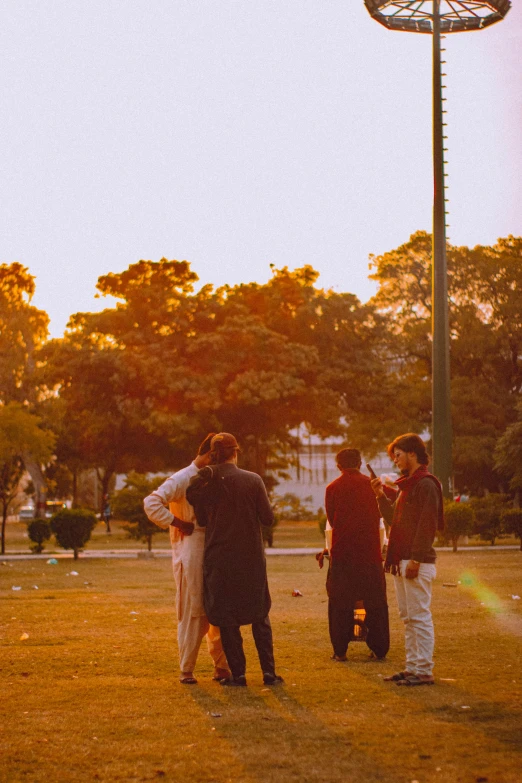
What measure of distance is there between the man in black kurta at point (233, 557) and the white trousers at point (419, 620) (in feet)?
3.52

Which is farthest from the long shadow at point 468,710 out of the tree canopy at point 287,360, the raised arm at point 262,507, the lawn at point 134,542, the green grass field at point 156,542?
the tree canopy at point 287,360

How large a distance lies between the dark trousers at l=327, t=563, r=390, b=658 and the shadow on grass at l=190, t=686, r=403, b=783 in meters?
1.68

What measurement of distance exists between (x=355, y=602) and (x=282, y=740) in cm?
336

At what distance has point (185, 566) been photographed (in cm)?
877

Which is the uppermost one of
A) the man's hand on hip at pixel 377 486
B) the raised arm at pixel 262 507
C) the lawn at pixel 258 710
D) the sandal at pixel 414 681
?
the man's hand on hip at pixel 377 486

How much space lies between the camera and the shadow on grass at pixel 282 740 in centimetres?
584

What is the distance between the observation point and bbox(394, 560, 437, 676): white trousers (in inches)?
336

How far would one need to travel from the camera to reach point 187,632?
8.73m

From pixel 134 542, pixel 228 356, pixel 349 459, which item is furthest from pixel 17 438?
pixel 349 459

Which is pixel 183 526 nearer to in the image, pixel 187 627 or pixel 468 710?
pixel 187 627

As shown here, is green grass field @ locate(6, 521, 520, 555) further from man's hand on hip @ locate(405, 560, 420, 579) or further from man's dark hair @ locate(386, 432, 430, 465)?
man's hand on hip @ locate(405, 560, 420, 579)

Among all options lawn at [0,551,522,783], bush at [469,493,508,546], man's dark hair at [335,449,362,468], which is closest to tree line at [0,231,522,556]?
bush at [469,493,508,546]

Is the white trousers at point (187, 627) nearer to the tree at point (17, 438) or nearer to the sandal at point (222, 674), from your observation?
the sandal at point (222, 674)

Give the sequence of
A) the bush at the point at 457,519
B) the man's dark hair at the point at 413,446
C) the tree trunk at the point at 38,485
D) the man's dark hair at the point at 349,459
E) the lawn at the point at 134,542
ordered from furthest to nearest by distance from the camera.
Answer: the tree trunk at the point at 38,485 < the lawn at the point at 134,542 < the bush at the point at 457,519 < the man's dark hair at the point at 349,459 < the man's dark hair at the point at 413,446
